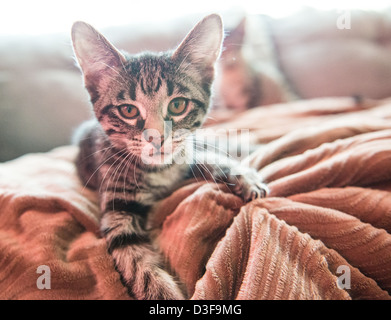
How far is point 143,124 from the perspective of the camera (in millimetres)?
659

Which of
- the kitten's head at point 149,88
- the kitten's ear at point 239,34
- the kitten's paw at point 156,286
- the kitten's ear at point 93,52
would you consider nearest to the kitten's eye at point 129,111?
the kitten's head at point 149,88

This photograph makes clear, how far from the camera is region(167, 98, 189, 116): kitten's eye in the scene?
0.69 m

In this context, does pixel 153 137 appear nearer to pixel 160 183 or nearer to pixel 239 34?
pixel 160 183

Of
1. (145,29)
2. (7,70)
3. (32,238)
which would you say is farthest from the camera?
(145,29)

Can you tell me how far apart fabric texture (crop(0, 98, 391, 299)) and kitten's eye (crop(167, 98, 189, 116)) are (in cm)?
19

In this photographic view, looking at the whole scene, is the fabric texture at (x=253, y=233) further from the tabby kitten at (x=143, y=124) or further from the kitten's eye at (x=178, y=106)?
the kitten's eye at (x=178, y=106)

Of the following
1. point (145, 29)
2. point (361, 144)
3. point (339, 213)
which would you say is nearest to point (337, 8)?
point (145, 29)

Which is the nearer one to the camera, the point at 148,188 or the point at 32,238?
the point at 32,238

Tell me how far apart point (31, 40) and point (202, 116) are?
0.86 metres

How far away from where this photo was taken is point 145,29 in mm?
1332

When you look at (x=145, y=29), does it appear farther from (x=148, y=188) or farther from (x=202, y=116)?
(x=148, y=188)
